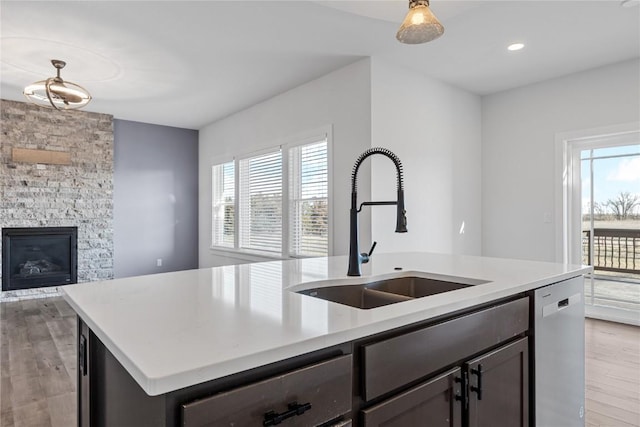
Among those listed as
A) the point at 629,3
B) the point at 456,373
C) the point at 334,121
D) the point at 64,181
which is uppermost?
the point at 629,3

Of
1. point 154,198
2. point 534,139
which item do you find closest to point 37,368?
point 154,198

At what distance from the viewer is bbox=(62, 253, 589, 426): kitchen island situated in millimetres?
700

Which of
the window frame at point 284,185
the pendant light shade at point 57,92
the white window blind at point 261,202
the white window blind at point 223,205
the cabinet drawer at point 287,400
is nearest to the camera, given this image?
the cabinet drawer at point 287,400

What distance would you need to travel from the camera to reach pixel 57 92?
3779mm

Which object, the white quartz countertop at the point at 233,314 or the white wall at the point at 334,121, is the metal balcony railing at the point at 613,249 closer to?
the white wall at the point at 334,121

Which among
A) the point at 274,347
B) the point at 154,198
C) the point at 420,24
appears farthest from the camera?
the point at 154,198

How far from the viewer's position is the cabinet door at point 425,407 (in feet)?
3.16

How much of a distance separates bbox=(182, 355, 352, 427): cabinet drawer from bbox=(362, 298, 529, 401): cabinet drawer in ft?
0.31

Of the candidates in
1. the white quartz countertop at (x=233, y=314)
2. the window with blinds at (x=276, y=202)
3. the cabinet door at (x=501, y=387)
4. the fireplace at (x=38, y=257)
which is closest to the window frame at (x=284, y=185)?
the window with blinds at (x=276, y=202)

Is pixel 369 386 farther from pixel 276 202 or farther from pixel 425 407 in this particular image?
pixel 276 202

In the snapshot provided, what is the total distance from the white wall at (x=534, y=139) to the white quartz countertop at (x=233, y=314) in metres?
3.11

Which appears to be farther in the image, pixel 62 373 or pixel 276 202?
pixel 276 202

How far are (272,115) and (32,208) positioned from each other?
3.76 meters

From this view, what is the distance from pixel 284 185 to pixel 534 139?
3.16 metres
